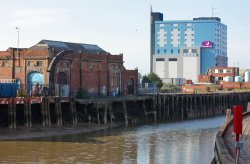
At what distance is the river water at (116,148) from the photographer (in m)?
32.4

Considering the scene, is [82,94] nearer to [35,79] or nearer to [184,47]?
[35,79]

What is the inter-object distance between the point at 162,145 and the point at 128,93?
42.6 m

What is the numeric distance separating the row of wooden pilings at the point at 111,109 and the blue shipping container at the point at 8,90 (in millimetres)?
3523

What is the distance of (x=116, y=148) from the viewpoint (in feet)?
126

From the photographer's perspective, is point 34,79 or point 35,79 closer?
point 35,79

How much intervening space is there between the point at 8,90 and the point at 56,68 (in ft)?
39.6

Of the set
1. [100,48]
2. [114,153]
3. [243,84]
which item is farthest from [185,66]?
[114,153]

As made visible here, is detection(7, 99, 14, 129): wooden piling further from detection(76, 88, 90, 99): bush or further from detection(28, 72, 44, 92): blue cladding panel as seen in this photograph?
detection(76, 88, 90, 99): bush

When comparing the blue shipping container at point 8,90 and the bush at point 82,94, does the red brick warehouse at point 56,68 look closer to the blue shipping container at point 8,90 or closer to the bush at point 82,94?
the bush at point 82,94

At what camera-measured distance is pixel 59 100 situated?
171 ft

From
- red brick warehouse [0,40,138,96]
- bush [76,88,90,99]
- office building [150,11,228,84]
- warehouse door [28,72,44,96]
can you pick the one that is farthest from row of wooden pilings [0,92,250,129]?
office building [150,11,228,84]

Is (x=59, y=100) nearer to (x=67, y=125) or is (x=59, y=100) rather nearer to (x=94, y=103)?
(x=67, y=125)

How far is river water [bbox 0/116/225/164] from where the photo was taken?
32.4 m

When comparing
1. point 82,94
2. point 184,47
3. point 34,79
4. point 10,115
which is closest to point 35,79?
point 34,79
